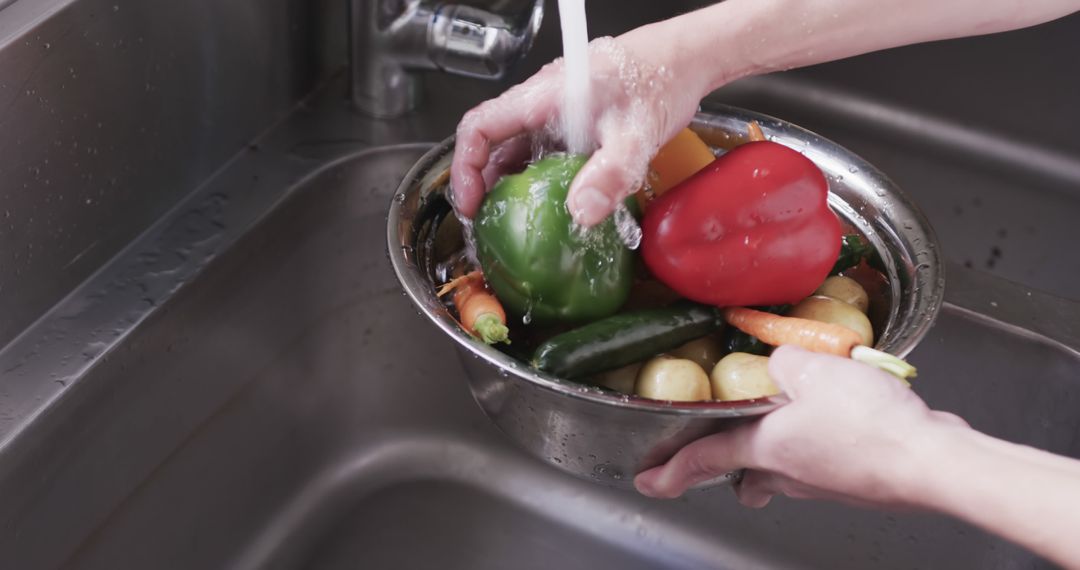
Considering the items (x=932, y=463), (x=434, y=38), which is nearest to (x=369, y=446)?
(x=434, y=38)

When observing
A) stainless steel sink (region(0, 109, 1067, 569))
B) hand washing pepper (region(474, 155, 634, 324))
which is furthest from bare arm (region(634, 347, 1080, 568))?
stainless steel sink (region(0, 109, 1067, 569))

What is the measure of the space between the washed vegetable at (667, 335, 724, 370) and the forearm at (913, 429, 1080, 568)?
155 millimetres

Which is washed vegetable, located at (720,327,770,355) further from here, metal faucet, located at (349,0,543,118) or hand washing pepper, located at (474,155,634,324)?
metal faucet, located at (349,0,543,118)

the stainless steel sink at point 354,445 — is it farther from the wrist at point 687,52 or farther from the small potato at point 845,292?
the wrist at point 687,52

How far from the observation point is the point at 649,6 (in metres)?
0.97

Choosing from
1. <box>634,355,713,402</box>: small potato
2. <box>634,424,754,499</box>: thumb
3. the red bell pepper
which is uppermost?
the red bell pepper

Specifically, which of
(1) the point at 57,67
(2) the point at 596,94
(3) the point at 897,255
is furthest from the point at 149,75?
(3) the point at 897,255

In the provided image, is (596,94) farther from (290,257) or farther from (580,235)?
(290,257)

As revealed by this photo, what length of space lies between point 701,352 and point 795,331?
6cm

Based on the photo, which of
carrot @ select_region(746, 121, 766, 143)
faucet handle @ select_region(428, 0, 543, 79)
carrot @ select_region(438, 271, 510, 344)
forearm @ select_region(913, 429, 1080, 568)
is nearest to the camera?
forearm @ select_region(913, 429, 1080, 568)

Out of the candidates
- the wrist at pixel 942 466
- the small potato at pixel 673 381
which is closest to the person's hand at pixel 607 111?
the small potato at pixel 673 381

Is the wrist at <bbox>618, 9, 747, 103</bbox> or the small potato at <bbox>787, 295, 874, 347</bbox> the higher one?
the wrist at <bbox>618, 9, 747, 103</bbox>

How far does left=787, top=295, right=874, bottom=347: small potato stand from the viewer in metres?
0.60

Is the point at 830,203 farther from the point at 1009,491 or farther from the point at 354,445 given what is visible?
the point at 354,445
